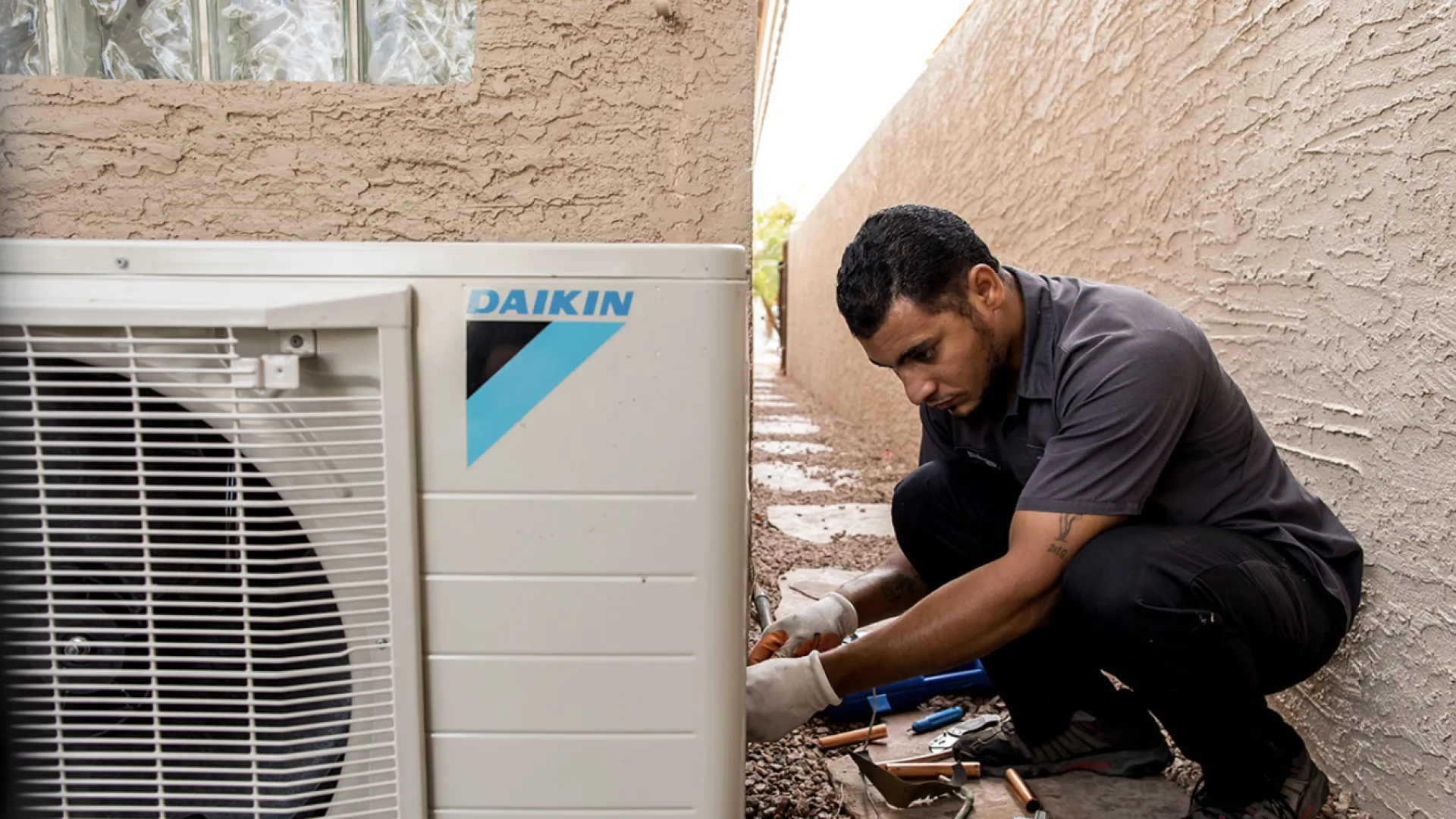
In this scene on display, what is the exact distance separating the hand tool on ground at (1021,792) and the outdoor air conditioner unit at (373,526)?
88cm

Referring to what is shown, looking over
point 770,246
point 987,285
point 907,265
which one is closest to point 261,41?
point 907,265

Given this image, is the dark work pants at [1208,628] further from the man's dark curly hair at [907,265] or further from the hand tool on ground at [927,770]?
A: the man's dark curly hair at [907,265]

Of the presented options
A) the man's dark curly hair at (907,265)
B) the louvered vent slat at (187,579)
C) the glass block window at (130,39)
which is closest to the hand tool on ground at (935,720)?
the man's dark curly hair at (907,265)

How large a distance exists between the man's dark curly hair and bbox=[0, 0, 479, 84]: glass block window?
0.74 m

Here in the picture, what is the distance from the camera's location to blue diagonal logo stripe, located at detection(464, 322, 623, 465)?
3.10ft

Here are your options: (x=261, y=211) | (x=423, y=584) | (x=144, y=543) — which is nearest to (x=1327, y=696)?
(x=423, y=584)

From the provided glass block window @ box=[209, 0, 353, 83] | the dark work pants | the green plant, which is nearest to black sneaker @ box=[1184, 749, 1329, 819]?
the dark work pants

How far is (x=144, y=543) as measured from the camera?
0.89 metres

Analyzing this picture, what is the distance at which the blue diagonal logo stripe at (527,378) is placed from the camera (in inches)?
37.1

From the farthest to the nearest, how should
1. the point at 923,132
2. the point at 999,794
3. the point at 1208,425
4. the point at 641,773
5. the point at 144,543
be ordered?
1. the point at 923,132
2. the point at 999,794
3. the point at 1208,425
4. the point at 641,773
5. the point at 144,543

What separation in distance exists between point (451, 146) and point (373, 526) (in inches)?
31.0

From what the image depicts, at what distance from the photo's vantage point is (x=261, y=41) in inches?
58.9

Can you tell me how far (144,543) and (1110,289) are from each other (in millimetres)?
1508

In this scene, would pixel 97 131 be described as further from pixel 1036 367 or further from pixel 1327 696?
pixel 1327 696
